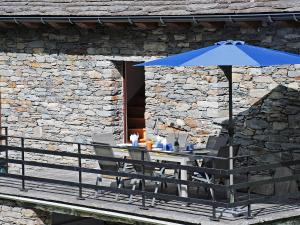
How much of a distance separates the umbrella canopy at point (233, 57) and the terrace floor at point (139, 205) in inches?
88.0

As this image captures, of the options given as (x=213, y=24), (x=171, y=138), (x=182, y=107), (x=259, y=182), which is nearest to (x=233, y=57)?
(x=259, y=182)

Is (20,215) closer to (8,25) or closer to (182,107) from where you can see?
(182,107)

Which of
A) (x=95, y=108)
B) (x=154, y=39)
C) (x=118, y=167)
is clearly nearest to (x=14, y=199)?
(x=118, y=167)

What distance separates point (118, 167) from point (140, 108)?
3.28 m

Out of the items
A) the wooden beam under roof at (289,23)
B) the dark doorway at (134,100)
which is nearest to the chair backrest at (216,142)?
the wooden beam under roof at (289,23)

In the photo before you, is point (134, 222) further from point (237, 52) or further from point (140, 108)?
point (140, 108)

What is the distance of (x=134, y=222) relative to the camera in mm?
11703

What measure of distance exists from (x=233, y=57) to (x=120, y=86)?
495cm

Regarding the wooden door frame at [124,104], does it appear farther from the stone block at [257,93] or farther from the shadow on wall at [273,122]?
the stone block at [257,93]

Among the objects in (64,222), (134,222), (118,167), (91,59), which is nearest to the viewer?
(134,222)

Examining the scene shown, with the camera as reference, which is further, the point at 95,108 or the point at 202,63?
the point at 95,108

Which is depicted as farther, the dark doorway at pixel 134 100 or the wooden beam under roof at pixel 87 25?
the dark doorway at pixel 134 100

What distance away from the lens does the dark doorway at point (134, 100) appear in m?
15.5

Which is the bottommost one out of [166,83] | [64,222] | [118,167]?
[64,222]
